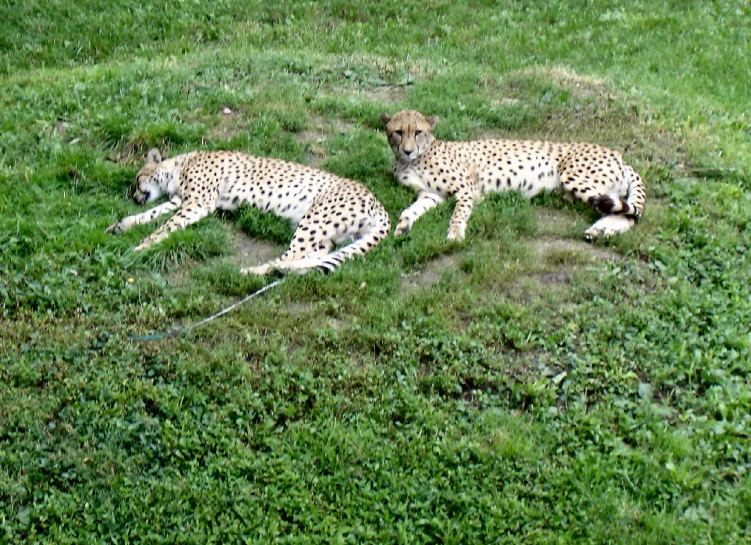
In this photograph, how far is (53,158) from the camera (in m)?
7.92

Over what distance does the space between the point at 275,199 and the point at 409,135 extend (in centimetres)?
133

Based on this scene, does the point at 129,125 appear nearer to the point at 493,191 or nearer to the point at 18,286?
the point at 18,286

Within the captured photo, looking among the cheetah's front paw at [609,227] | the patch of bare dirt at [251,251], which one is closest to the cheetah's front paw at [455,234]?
the cheetah's front paw at [609,227]

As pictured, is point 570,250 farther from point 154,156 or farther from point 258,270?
point 154,156

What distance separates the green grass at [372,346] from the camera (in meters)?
4.40

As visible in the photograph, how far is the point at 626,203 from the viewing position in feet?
23.4

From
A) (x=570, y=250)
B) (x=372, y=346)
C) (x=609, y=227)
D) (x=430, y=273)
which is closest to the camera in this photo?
(x=372, y=346)

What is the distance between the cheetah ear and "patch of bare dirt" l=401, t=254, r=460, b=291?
2.87 m

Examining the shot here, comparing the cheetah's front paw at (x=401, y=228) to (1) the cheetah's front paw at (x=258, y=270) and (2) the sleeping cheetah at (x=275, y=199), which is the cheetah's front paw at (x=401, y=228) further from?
(1) the cheetah's front paw at (x=258, y=270)

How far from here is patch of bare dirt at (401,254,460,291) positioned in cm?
627

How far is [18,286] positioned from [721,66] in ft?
30.2

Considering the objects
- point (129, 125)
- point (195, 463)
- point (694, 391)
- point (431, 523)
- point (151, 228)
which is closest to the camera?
point (431, 523)

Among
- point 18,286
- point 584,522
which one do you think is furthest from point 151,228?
point 584,522

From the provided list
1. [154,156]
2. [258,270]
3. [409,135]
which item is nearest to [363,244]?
[258,270]
